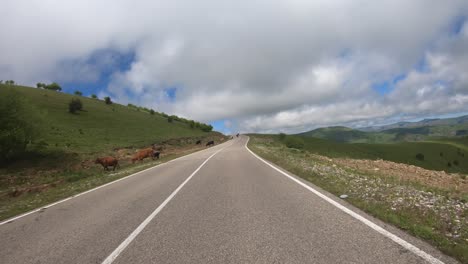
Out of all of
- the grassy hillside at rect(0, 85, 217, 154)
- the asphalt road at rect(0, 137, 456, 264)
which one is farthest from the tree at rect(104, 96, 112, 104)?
the asphalt road at rect(0, 137, 456, 264)

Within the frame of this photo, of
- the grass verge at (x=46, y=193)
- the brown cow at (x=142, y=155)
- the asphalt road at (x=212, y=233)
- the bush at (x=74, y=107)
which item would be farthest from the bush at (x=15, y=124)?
the bush at (x=74, y=107)

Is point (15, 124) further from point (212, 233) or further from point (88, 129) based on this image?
point (212, 233)

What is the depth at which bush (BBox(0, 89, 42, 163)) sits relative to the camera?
79.2ft

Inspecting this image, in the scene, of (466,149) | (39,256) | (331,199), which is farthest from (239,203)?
(466,149)

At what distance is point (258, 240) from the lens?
4.70 meters

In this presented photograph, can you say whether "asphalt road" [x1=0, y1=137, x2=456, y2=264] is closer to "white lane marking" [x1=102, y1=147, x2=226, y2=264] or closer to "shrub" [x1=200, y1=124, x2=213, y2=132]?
"white lane marking" [x1=102, y1=147, x2=226, y2=264]

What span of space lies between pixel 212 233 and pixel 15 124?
2936 centimetres

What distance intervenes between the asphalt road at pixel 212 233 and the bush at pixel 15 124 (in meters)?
20.9

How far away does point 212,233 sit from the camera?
5.23 meters

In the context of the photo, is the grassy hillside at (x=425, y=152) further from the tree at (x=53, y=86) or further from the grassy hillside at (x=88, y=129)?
the tree at (x=53, y=86)

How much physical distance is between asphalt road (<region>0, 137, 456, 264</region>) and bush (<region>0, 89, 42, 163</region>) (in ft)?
68.7

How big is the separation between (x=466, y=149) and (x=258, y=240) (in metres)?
207

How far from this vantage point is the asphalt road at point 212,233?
4.10 meters

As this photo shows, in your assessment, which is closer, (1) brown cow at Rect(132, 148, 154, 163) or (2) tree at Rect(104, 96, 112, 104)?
(1) brown cow at Rect(132, 148, 154, 163)
